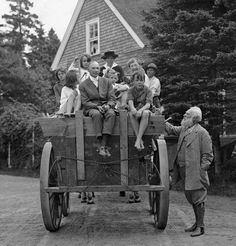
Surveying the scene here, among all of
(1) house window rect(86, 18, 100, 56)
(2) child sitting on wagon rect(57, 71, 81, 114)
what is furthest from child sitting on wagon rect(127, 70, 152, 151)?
(1) house window rect(86, 18, 100, 56)

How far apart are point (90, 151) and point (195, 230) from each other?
1.76 meters

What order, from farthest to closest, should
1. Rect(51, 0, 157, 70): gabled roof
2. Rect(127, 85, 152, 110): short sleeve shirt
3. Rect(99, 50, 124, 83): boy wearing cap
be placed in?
Rect(51, 0, 157, 70): gabled roof, Rect(99, 50, 124, 83): boy wearing cap, Rect(127, 85, 152, 110): short sleeve shirt

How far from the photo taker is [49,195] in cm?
633

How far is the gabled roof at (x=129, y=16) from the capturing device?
19.8 meters

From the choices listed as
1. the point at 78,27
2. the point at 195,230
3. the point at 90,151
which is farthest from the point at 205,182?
the point at 78,27

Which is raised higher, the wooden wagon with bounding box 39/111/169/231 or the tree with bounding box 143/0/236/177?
the tree with bounding box 143/0/236/177

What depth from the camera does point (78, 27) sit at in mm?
22891

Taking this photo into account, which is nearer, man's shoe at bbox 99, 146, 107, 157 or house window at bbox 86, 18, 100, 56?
man's shoe at bbox 99, 146, 107, 157

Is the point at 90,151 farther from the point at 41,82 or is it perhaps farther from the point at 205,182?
the point at 41,82

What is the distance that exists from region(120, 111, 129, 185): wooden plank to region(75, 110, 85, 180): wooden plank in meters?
0.51

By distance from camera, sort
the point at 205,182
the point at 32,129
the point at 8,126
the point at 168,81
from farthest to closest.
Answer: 1. the point at 8,126
2. the point at 32,129
3. the point at 168,81
4. the point at 205,182

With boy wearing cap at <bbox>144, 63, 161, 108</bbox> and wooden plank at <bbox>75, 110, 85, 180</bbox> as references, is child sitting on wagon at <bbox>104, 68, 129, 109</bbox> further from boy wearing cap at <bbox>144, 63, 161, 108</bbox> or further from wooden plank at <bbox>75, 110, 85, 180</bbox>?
boy wearing cap at <bbox>144, 63, 161, 108</bbox>

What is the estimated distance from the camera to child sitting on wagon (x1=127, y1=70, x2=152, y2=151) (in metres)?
6.30

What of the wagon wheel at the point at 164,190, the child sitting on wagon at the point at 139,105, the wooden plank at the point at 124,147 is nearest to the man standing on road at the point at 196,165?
the wagon wheel at the point at 164,190
